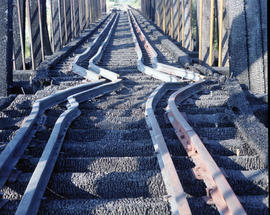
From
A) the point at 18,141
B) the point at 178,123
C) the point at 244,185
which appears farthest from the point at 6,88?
the point at 244,185

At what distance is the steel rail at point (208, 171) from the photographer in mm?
1807

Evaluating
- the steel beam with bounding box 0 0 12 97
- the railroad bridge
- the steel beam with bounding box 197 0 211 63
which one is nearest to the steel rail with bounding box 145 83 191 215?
the railroad bridge

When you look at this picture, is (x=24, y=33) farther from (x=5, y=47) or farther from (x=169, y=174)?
(x=169, y=174)

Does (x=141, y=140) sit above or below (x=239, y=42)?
below

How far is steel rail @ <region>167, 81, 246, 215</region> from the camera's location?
1.81 m

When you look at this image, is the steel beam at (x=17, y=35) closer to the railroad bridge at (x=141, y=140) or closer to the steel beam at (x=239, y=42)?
the railroad bridge at (x=141, y=140)

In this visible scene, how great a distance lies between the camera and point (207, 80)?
4953mm

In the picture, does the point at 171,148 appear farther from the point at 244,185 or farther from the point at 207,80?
the point at 207,80

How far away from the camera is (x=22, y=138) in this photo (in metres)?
2.68

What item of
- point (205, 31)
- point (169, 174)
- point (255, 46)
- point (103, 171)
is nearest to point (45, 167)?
point (103, 171)

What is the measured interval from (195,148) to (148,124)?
782mm

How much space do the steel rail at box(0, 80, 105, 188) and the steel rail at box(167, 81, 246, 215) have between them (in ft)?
4.18

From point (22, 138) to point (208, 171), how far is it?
1.47m

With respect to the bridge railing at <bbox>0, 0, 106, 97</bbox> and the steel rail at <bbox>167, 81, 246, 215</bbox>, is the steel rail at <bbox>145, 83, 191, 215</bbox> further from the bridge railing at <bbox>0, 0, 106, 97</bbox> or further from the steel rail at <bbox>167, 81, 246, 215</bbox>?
the bridge railing at <bbox>0, 0, 106, 97</bbox>
